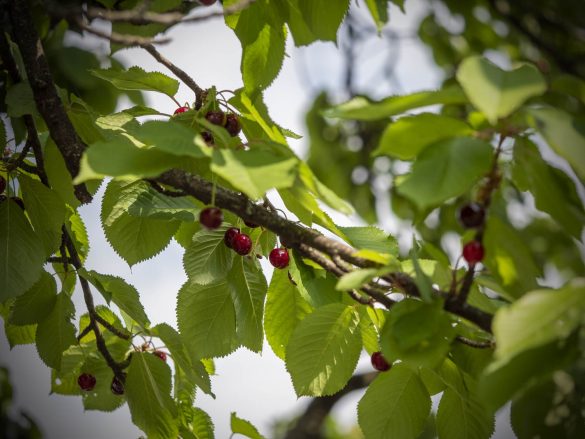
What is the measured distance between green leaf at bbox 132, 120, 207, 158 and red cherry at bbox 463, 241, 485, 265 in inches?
14.6

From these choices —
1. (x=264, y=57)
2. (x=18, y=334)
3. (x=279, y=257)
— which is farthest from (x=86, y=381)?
(x=264, y=57)

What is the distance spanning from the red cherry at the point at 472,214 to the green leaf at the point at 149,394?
0.88 meters

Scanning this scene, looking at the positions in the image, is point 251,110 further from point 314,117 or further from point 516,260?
point 314,117

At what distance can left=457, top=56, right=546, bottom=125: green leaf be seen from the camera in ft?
2.33

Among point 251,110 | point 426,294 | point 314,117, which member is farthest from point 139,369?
point 314,117

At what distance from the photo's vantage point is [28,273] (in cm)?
135

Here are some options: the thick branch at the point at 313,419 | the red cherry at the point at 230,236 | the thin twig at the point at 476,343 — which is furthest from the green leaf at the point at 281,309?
the thick branch at the point at 313,419

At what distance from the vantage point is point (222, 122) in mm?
1193

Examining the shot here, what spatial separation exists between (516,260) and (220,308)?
0.67 metres

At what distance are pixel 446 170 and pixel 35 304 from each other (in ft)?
3.78

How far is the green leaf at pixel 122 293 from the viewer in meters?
1.33

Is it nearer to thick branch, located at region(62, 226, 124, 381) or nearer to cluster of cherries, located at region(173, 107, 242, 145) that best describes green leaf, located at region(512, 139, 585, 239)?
cluster of cherries, located at region(173, 107, 242, 145)

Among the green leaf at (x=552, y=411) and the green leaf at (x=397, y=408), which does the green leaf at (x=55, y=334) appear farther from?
the green leaf at (x=552, y=411)

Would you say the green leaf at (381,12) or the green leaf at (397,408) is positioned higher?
the green leaf at (381,12)
